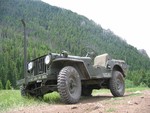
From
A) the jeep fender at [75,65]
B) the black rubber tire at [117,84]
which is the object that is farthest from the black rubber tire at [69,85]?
the black rubber tire at [117,84]

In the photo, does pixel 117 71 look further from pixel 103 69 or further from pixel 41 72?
pixel 41 72

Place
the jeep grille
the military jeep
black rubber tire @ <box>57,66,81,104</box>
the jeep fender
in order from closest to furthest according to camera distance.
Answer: black rubber tire @ <box>57,66,81,104</box>, the military jeep, the jeep fender, the jeep grille

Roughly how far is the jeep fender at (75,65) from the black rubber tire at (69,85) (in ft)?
0.94

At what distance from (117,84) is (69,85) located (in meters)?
3.24

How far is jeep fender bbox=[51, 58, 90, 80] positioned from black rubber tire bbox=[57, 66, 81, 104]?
0.94ft

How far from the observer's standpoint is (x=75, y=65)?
10.3m

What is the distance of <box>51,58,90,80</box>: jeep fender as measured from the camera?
964cm

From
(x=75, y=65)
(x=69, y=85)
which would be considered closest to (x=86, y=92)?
(x=75, y=65)

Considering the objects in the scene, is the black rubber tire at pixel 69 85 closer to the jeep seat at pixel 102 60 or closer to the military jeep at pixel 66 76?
the military jeep at pixel 66 76

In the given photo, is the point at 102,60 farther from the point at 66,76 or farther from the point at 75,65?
the point at 66,76

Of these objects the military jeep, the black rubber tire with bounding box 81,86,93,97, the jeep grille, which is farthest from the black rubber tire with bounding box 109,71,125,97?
the jeep grille

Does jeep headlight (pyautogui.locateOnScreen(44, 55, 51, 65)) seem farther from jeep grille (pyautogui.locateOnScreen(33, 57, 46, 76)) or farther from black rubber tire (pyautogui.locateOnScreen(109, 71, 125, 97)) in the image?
black rubber tire (pyautogui.locateOnScreen(109, 71, 125, 97))

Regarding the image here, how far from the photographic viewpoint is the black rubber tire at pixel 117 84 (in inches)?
471

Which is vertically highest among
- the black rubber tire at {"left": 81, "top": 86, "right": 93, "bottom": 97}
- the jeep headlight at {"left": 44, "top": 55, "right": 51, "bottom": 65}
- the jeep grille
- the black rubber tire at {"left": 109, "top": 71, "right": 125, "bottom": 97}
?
the jeep headlight at {"left": 44, "top": 55, "right": 51, "bottom": 65}
